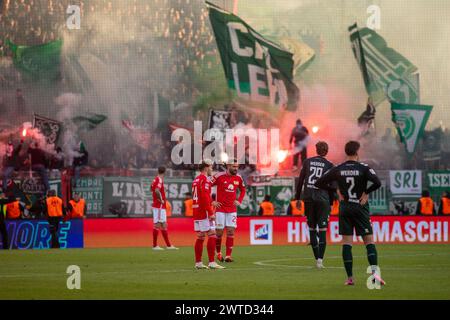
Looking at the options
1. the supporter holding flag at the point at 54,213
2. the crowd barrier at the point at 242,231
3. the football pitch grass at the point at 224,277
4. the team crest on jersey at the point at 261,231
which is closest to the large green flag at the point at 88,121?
the crowd barrier at the point at 242,231

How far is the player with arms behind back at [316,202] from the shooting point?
2064 cm

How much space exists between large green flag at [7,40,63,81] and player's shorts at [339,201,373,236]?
32438 mm

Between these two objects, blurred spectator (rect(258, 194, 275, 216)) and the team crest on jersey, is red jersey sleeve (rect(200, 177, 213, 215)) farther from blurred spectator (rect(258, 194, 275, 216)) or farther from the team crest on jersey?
blurred spectator (rect(258, 194, 275, 216))

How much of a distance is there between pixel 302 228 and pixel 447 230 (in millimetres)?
5469

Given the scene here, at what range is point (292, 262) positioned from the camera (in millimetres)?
23281

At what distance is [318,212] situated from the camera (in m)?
20.8

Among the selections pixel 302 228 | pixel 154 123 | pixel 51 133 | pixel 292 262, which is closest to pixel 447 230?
pixel 302 228

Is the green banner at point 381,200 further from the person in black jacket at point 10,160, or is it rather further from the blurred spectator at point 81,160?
the person in black jacket at point 10,160

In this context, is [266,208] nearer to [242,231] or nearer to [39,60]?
[242,231]

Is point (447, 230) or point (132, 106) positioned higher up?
point (132, 106)

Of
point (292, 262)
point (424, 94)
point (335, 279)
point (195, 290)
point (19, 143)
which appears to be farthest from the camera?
point (424, 94)

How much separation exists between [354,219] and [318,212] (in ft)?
15.8

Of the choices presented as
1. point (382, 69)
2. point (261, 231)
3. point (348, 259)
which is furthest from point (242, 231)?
point (348, 259)

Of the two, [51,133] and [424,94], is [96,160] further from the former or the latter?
[424,94]
